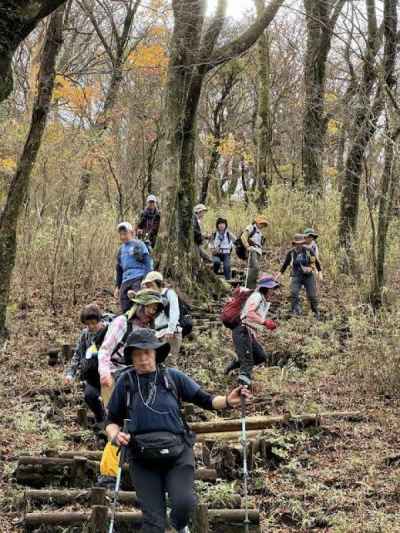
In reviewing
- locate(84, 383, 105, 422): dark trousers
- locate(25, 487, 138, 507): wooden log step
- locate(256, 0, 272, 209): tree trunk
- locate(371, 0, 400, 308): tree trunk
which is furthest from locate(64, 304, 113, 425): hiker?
locate(256, 0, 272, 209): tree trunk

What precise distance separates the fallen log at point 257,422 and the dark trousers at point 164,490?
11.1 feet

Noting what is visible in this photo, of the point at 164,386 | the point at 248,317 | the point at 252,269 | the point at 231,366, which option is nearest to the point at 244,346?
the point at 248,317

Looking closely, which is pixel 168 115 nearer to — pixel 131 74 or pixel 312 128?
pixel 312 128

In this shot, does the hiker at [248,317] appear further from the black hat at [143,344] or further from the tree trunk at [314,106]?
the tree trunk at [314,106]

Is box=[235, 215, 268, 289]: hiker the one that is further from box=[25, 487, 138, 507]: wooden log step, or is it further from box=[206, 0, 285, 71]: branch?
box=[25, 487, 138, 507]: wooden log step

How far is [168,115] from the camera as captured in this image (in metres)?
14.4

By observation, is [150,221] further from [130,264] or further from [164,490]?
[164,490]

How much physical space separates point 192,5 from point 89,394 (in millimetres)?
9622

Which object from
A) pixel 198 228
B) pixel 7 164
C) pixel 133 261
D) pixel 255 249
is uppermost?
pixel 7 164

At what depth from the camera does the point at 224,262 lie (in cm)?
1625

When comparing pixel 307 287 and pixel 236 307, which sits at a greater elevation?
pixel 307 287

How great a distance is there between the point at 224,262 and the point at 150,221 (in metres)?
2.66

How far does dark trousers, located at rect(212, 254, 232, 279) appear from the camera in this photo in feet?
53.1

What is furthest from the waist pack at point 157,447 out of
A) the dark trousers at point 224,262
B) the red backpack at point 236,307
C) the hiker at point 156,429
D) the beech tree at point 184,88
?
the dark trousers at point 224,262
